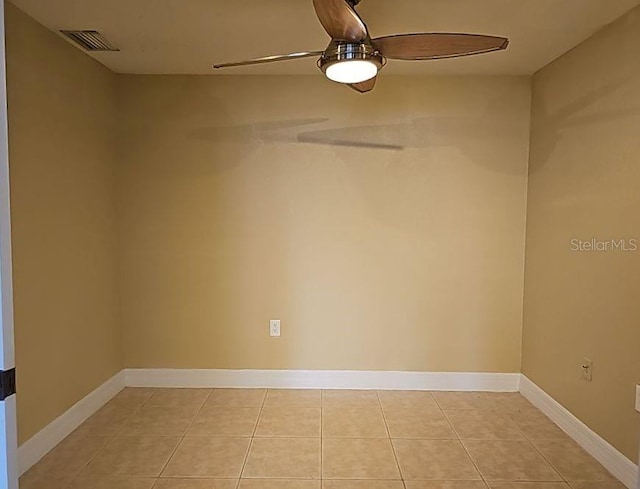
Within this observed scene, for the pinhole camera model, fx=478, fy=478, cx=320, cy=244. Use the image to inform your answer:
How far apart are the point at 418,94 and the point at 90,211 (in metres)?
2.28

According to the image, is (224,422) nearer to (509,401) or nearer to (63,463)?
(63,463)

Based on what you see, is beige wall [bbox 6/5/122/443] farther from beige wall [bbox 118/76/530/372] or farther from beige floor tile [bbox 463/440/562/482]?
beige floor tile [bbox 463/440/562/482]

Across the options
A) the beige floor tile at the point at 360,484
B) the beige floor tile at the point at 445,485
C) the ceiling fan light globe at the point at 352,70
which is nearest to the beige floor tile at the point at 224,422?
the beige floor tile at the point at 360,484

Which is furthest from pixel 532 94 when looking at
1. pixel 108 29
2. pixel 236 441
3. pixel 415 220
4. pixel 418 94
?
pixel 236 441

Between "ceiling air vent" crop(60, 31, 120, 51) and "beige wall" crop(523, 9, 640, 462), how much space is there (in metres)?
2.63

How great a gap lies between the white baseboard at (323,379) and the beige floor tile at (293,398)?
0.21ft

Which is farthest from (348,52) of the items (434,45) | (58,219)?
(58,219)

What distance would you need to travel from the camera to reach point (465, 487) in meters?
2.22

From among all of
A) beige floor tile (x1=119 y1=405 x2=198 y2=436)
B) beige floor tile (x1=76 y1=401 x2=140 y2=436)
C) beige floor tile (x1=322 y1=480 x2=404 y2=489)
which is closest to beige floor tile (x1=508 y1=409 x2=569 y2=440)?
beige floor tile (x1=322 y1=480 x2=404 y2=489)

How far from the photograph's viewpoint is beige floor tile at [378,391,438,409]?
124 inches

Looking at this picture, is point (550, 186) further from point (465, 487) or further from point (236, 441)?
point (236, 441)

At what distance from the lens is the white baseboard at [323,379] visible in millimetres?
3414

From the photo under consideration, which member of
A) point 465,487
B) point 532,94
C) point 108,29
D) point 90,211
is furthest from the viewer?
point 532,94

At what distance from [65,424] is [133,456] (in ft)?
1.67
